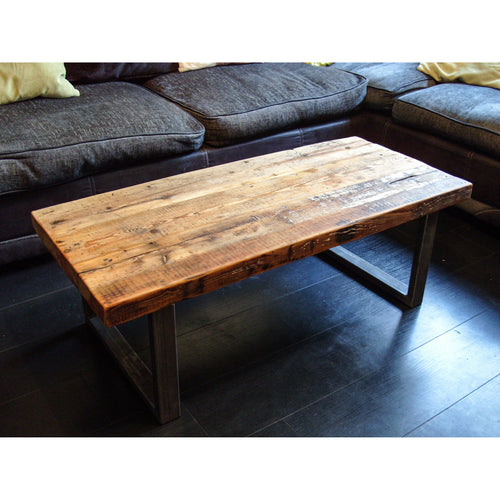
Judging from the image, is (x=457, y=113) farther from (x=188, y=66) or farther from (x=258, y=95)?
(x=188, y=66)

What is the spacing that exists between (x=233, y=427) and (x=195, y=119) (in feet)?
4.05

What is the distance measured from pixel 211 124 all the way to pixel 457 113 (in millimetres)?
975

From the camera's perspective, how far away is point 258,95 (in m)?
2.31

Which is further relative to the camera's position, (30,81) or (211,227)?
(30,81)

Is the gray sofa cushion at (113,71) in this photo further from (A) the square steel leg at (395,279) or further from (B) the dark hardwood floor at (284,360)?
(A) the square steel leg at (395,279)

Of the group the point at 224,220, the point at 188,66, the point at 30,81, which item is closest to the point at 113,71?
the point at 188,66

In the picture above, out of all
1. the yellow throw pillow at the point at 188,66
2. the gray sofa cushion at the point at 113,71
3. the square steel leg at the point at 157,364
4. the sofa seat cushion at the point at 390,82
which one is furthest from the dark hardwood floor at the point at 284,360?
the yellow throw pillow at the point at 188,66

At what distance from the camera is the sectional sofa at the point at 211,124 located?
1835 millimetres

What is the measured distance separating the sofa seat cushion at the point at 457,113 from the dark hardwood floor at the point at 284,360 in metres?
0.51

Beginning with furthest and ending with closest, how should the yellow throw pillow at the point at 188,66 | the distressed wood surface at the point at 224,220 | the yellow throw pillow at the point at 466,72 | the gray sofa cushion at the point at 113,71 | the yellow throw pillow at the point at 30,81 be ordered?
1. the yellow throw pillow at the point at 188,66
2. the yellow throw pillow at the point at 466,72
3. the gray sofa cushion at the point at 113,71
4. the yellow throw pillow at the point at 30,81
5. the distressed wood surface at the point at 224,220

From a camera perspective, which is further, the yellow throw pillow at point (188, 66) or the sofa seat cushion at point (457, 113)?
the yellow throw pillow at point (188, 66)

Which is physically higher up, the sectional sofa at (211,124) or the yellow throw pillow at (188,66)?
the yellow throw pillow at (188,66)

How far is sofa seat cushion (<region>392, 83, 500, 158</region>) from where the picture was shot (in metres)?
2.13
